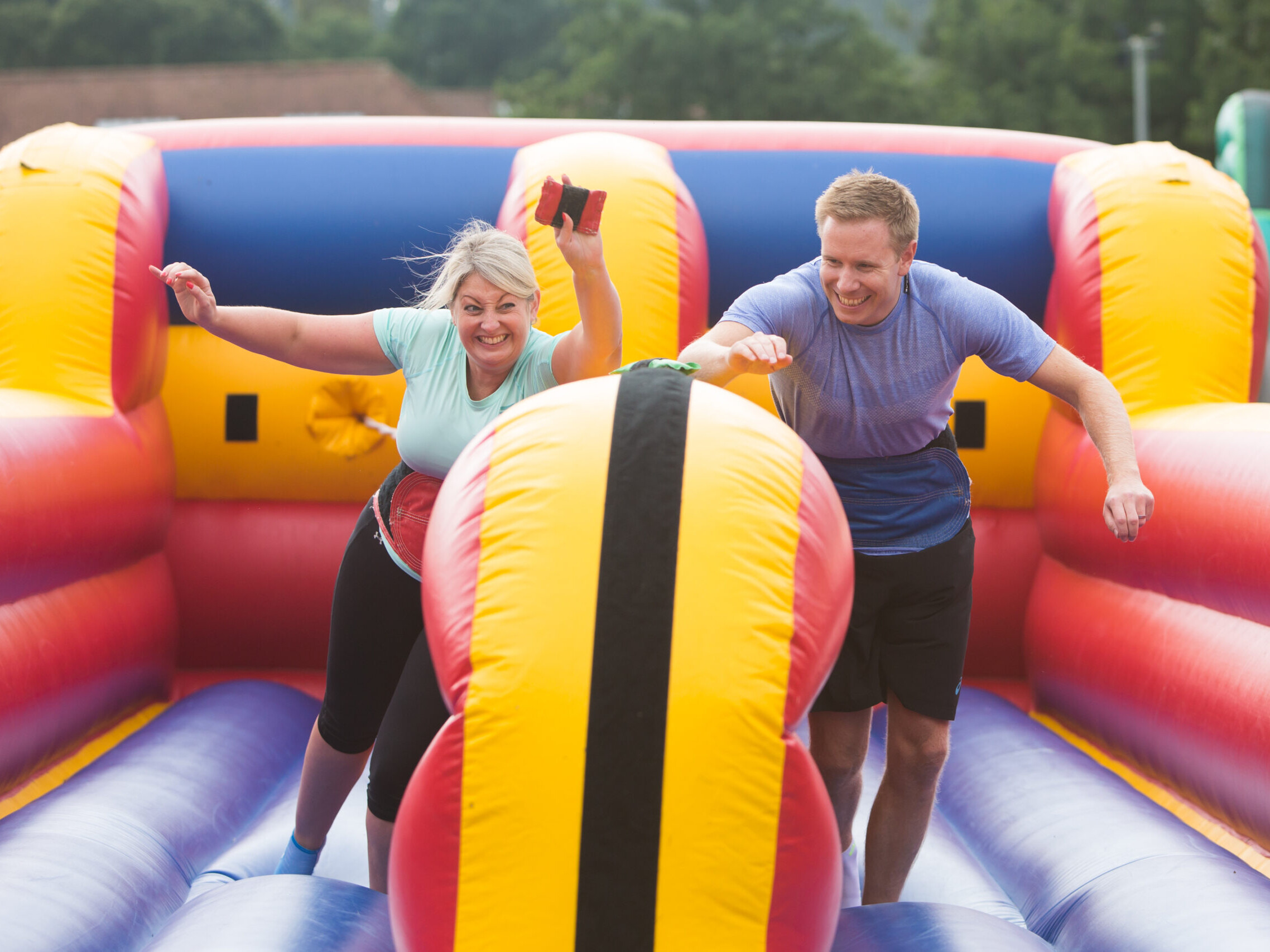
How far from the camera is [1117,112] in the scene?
18.0 meters

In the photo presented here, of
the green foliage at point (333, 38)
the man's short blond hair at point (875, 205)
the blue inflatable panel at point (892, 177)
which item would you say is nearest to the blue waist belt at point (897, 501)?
the man's short blond hair at point (875, 205)

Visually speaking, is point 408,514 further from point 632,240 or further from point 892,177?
point 892,177

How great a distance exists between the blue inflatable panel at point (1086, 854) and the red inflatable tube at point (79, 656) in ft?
6.48

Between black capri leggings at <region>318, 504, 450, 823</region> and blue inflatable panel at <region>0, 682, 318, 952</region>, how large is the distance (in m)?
0.42

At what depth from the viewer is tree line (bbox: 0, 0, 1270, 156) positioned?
17609 mm

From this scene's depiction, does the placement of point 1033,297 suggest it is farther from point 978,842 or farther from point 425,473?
point 425,473

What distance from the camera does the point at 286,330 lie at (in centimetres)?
194

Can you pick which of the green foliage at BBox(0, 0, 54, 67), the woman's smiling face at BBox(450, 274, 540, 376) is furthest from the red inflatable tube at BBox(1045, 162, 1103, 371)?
the green foliage at BBox(0, 0, 54, 67)

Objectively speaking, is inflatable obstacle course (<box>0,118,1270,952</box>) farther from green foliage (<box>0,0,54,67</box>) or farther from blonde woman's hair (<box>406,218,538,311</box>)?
green foliage (<box>0,0,54,67</box>)

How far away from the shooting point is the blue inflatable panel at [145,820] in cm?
181

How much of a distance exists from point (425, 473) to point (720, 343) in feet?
1.73

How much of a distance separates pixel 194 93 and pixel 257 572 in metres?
19.4

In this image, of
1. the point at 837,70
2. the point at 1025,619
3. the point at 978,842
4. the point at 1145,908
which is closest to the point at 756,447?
the point at 1145,908

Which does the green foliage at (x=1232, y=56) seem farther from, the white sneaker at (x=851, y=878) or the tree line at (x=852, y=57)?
the white sneaker at (x=851, y=878)
